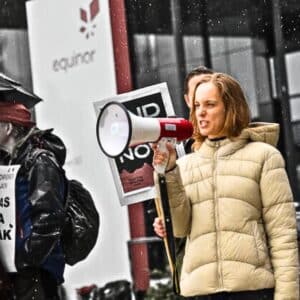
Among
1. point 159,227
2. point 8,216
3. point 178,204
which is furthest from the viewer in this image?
point 8,216

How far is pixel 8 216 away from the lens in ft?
14.7

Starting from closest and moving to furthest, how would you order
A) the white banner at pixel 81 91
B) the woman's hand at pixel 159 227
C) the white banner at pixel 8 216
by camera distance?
the woman's hand at pixel 159 227 → the white banner at pixel 81 91 → the white banner at pixel 8 216

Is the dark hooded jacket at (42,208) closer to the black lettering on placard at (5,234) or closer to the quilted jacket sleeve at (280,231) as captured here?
the black lettering on placard at (5,234)

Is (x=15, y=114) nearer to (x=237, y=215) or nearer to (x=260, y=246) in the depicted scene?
(x=237, y=215)

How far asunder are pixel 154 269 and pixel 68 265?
1.76ft

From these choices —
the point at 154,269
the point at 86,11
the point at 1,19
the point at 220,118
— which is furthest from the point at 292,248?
the point at 1,19

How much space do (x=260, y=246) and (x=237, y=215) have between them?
13 cm

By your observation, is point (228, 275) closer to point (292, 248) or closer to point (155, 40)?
point (292, 248)

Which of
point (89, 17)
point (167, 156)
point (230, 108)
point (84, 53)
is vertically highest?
point (89, 17)

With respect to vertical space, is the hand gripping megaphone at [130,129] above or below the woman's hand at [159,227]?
above

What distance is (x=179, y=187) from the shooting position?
137 inches

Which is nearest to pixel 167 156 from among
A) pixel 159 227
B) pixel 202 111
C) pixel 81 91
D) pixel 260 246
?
pixel 202 111

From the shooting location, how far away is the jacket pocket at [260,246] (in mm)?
3395

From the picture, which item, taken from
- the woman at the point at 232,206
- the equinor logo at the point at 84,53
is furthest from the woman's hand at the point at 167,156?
the equinor logo at the point at 84,53
